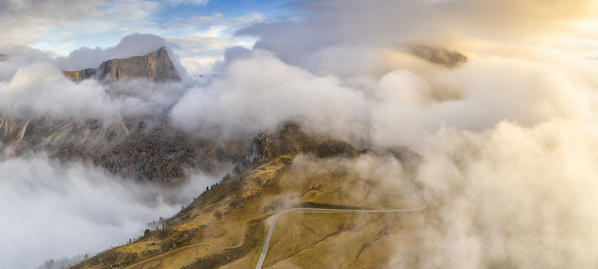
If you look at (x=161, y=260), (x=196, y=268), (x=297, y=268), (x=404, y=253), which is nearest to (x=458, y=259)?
(x=404, y=253)

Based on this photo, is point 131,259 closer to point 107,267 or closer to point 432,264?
point 107,267

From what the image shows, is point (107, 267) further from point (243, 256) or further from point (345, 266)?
point (345, 266)

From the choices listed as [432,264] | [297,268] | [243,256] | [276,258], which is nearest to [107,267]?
[243,256]

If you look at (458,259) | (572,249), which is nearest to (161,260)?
(458,259)

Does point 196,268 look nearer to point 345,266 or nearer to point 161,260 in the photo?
point 161,260

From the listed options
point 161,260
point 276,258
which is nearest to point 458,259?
point 276,258

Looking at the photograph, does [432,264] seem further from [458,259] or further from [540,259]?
[540,259]
